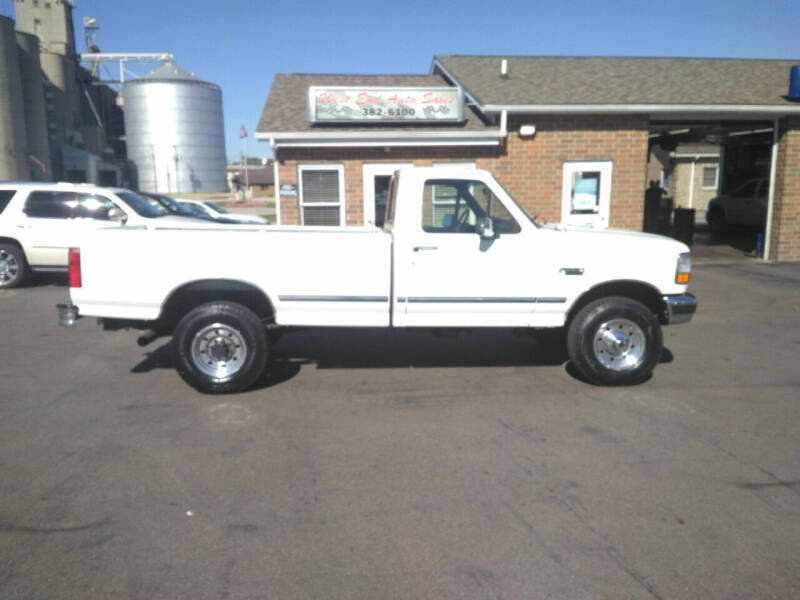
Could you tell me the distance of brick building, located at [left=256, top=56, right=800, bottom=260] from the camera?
41.5ft

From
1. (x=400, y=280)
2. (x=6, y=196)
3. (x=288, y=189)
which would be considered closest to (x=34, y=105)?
(x=6, y=196)

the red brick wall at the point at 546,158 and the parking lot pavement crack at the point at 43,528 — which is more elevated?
the red brick wall at the point at 546,158

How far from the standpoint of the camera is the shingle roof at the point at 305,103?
12719mm

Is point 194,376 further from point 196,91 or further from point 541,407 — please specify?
point 196,91

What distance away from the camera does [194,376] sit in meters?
5.79

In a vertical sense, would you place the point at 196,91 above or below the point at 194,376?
above

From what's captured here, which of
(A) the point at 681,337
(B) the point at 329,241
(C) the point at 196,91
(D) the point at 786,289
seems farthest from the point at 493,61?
(C) the point at 196,91

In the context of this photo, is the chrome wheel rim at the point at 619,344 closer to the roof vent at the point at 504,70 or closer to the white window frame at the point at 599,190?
the white window frame at the point at 599,190

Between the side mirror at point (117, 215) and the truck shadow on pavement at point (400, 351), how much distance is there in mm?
4558

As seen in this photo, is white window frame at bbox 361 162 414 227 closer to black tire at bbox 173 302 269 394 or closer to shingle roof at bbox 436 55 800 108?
shingle roof at bbox 436 55 800 108

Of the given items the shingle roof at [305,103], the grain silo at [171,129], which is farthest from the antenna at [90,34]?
the shingle roof at [305,103]

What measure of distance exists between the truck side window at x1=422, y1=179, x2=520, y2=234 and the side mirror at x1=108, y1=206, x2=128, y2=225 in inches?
286

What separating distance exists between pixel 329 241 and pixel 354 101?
777 centimetres

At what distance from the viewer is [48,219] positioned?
11633 mm
